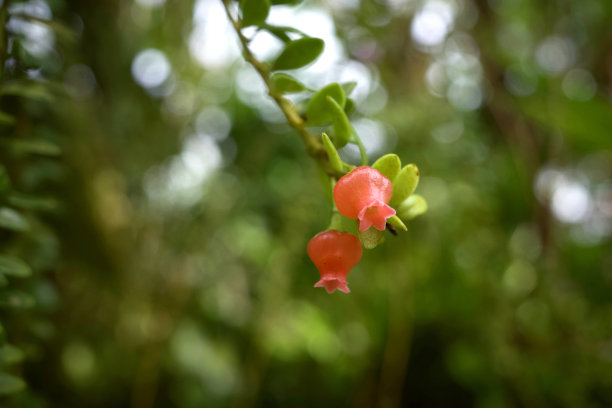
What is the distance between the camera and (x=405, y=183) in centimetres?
29

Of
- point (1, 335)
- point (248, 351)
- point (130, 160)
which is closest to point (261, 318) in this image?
point (248, 351)

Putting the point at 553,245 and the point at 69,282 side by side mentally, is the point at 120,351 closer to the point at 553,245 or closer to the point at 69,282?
the point at 69,282

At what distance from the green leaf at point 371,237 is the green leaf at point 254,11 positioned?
18 centimetres

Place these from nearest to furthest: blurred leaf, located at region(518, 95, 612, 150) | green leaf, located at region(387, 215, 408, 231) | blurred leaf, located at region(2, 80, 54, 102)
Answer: green leaf, located at region(387, 215, 408, 231)
blurred leaf, located at region(2, 80, 54, 102)
blurred leaf, located at region(518, 95, 612, 150)

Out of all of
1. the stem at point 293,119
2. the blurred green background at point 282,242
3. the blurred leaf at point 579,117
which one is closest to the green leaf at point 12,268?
the blurred green background at point 282,242

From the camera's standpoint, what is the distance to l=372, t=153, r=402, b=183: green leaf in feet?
0.94

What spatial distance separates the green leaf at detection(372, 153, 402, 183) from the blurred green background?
0.38m

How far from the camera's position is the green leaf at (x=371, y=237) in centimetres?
27

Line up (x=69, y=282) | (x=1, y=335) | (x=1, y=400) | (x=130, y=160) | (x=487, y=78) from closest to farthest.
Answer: (x=1, y=335)
(x=1, y=400)
(x=69, y=282)
(x=130, y=160)
(x=487, y=78)

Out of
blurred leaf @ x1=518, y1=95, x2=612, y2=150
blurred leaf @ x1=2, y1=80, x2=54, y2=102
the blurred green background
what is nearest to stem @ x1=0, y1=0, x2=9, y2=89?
blurred leaf @ x1=2, y1=80, x2=54, y2=102

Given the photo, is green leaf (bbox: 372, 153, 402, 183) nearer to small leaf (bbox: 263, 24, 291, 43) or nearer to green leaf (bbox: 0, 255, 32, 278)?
→ small leaf (bbox: 263, 24, 291, 43)

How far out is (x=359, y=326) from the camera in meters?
0.89

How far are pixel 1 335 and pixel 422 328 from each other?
743 mm

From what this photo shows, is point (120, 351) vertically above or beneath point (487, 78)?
beneath
